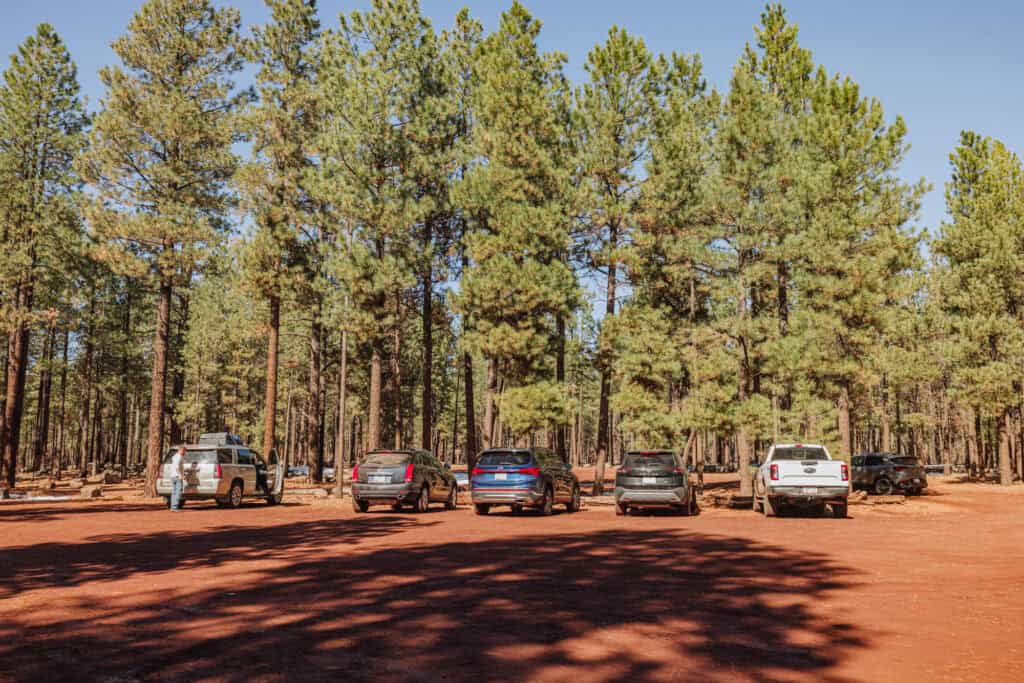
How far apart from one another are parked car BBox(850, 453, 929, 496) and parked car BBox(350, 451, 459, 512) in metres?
19.7

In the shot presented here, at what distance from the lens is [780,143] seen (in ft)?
88.8

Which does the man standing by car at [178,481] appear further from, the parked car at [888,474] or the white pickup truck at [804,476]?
the parked car at [888,474]

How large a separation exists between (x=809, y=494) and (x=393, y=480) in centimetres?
A: 1102

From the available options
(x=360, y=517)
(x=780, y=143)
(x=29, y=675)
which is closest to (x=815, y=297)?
(x=780, y=143)

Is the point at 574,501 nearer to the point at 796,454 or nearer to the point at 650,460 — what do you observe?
the point at 650,460

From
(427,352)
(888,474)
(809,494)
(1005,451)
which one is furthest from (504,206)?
(1005,451)

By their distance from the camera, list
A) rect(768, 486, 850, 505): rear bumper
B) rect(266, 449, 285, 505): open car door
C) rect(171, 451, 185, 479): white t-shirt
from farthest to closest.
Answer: rect(266, 449, 285, 505): open car door
rect(171, 451, 185, 479): white t-shirt
rect(768, 486, 850, 505): rear bumper

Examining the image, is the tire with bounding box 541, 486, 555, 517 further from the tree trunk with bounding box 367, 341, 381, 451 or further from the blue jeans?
the tree trunk with bounding box 367, 341, 381, 451

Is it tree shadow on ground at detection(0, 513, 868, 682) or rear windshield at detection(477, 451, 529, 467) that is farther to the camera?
rear windshield at detection(477, 451, 529, 467)

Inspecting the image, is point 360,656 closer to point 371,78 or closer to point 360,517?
point 360,517

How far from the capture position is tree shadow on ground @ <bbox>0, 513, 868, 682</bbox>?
5.68 metres

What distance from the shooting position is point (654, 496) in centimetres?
2012

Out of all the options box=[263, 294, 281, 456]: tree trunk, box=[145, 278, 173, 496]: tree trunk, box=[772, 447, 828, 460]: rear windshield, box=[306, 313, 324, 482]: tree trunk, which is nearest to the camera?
box=[772, 447, 828, 460]: rear windshield

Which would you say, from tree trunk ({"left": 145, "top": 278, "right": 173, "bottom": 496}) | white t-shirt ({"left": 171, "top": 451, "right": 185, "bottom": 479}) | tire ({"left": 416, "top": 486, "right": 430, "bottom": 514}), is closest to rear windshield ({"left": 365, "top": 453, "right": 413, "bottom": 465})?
tire ({"left": 416, "top": 486, "right": 430, "bottom": 514})
